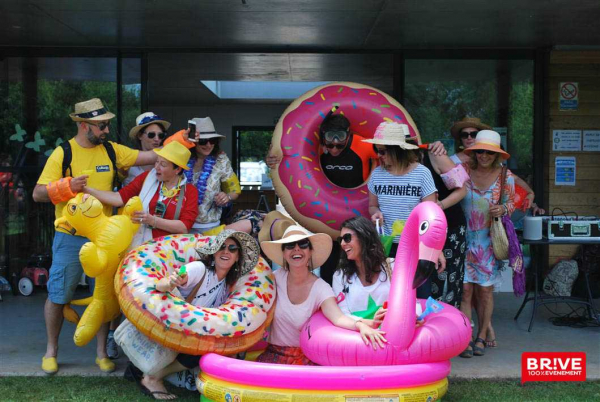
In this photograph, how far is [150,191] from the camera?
3.94m

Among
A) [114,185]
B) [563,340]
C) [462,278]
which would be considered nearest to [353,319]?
[462,278]

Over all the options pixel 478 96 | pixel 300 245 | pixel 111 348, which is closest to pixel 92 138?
pixel 111 348

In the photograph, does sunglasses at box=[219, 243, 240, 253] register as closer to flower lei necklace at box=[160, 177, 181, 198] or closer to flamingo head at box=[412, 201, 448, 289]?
flower lei necklace at box=[160, 177, 181, 198]

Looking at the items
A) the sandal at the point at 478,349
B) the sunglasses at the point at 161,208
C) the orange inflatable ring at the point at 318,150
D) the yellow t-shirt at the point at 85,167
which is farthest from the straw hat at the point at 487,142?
the yellow t-shirt at the point at 85,167

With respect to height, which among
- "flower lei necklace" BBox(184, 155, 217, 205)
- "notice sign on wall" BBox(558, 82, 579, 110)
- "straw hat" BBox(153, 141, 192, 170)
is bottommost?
"flower lei necklace" BBox(184, 155, 217, 205)

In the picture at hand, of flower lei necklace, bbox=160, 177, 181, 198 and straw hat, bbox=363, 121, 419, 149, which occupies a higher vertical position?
straw hat, bbox=363, 121, 419, 149

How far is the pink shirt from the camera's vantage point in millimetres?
3535

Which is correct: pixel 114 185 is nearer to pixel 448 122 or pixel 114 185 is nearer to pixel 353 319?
pixel 353 319

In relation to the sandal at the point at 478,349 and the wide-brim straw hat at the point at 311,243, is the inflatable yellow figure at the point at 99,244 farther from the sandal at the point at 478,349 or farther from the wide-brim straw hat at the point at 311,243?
the sandal at the point at 478,349

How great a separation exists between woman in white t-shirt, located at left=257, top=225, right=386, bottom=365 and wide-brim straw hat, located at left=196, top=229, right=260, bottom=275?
3.0 inches

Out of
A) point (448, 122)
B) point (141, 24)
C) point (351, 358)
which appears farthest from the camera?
point (448, 122)

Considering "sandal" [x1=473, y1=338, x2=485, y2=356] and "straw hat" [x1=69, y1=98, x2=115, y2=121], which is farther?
"sandal" [x1=473, y1=338, x2=485, y2=356]

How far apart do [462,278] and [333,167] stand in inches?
40.9

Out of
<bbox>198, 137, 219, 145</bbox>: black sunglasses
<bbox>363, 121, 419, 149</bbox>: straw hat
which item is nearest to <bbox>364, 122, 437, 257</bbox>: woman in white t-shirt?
<bbox>363, 121, 419, 149</bbox>: straw hat
